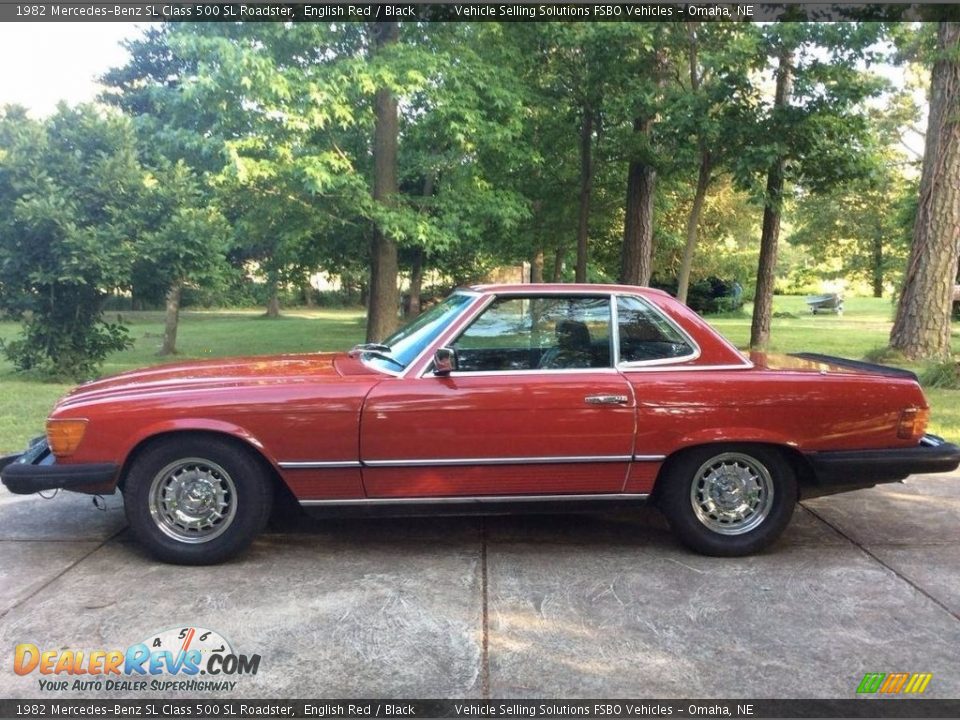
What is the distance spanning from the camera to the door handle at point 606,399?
406 cm

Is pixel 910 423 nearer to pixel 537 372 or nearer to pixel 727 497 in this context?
pixel 727 497

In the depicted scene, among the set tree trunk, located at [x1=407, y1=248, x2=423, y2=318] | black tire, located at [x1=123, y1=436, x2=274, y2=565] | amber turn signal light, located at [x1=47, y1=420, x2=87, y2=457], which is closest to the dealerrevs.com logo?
black tire, located at [x1=123, y1=436, x2=274, y2=565]

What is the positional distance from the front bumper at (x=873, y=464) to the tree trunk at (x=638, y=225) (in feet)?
33.8

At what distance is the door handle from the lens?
13.3ft

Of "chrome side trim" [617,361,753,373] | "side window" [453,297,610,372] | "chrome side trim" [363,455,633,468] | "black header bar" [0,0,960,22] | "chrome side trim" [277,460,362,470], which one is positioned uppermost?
"black header bar" [0,0,960,22]

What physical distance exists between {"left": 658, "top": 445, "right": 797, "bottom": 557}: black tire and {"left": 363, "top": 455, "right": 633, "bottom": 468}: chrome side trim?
0.38 m

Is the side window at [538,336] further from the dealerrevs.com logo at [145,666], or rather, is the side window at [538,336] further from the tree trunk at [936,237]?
the tree trunk at [936,237]

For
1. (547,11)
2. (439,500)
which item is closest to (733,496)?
(439,500)

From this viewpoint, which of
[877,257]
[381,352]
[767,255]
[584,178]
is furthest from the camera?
[877,257]

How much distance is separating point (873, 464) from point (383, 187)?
31.5 feet

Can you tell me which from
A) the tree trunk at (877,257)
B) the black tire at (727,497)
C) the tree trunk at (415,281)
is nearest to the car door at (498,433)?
the black tire at (727,497)

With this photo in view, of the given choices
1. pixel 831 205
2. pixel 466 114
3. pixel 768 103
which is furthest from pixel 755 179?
pixel 831 205

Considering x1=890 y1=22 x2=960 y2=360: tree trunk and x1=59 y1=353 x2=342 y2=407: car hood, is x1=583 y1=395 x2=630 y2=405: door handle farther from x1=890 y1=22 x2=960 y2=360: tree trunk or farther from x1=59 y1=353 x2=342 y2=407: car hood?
x1=890 y1=22 x2=960 y2=360: tree trunk

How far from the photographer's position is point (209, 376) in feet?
14.1
